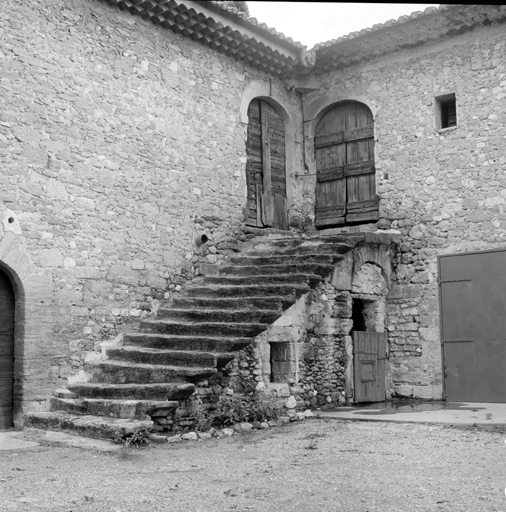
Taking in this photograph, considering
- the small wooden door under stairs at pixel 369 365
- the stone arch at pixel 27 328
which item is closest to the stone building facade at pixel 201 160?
the stone arch at pixel 27 328

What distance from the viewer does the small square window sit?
1120 cm

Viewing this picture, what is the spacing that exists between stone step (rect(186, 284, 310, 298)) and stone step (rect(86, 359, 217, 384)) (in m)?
1.77

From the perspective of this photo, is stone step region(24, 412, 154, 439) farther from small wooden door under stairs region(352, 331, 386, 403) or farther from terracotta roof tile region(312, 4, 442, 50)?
terracotta roof tile region(312, 4, 442, 50)

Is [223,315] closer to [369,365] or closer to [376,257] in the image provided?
[369,365]

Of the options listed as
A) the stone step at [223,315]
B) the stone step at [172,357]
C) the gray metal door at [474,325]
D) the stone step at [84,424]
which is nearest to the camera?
the stone step at [84,424]

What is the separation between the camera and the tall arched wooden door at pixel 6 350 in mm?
8039

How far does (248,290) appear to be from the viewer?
939cm

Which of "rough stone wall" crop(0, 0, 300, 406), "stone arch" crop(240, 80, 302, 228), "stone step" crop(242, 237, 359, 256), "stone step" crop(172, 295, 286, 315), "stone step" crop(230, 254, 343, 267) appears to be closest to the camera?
"rough stone wall" crop(0, 0, 300, 406)

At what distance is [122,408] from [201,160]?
481 centimetres

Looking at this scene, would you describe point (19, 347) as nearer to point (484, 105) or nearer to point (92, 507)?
point (92, 507)

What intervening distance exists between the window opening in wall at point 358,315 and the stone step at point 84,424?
523 centimetres

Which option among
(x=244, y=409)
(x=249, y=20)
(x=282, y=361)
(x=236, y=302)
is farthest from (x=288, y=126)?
(x=244, y=409)

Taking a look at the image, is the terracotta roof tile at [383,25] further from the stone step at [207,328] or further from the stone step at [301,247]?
the stone step at [207,328]

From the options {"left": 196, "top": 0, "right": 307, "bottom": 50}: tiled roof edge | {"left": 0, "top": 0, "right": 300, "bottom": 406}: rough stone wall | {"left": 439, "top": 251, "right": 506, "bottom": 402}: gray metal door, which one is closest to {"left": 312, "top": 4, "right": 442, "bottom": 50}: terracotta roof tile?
{"left": 196, "top": 0, "right": 307, "bottom": 50}: tiled roof edge
